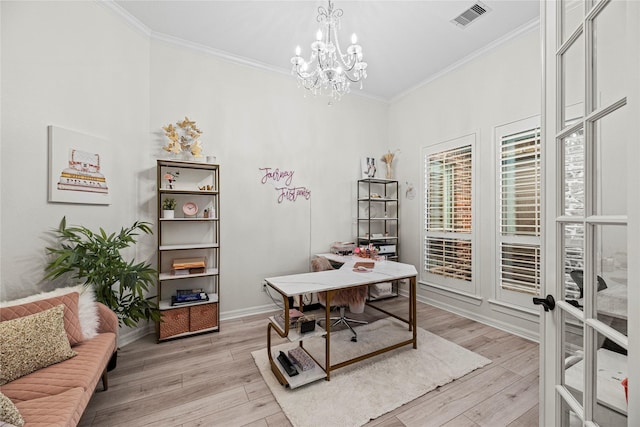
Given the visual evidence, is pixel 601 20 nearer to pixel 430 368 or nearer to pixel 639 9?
pixel 639 9

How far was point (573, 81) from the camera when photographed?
100cm

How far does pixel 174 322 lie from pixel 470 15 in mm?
4139

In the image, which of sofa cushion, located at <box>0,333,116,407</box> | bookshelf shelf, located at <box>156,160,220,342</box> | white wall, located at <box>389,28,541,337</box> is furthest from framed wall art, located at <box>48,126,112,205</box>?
white wall, located at <box>389,28,541,337</box>

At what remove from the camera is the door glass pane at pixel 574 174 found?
0.94m

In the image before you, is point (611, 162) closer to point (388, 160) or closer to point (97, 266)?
point (97, 266)

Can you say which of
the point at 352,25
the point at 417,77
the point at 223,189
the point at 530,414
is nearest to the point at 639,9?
the point at 530,414

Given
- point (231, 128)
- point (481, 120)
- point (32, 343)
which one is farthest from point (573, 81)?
point (231, 128)

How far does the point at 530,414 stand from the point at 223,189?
328cm

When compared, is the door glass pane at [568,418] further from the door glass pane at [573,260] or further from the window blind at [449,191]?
the window blind at [449,191]

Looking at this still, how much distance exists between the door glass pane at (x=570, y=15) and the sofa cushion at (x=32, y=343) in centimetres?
287

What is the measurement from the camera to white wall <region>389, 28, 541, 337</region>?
9.06ft

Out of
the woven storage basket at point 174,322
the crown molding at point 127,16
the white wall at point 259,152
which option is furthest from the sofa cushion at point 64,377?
the crown molding at point 127,16

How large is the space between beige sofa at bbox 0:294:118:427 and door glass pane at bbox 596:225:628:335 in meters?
2.05

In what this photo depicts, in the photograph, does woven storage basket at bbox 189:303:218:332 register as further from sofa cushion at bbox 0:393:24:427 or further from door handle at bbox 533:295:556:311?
door handle at bbox 533:295:556:311
